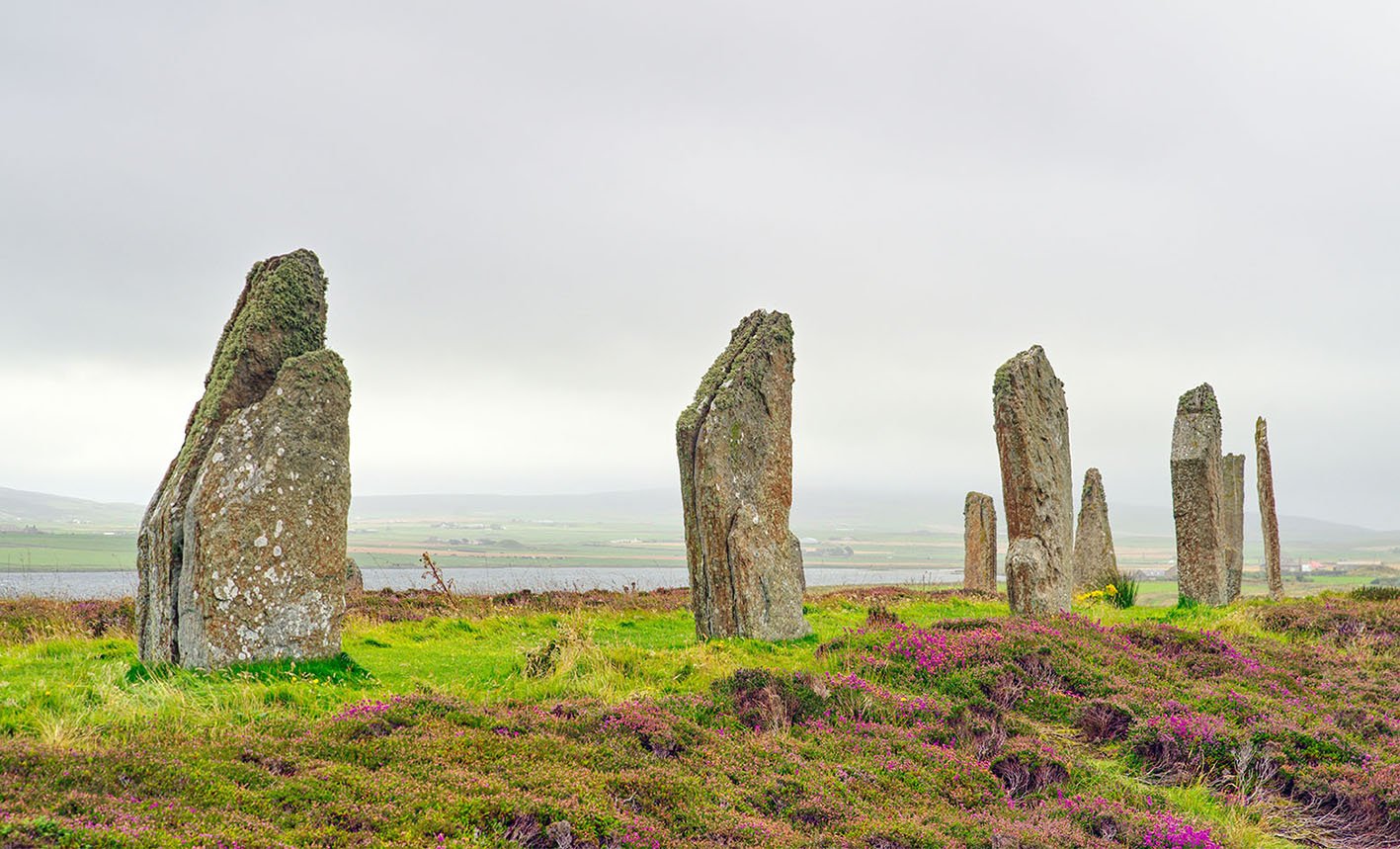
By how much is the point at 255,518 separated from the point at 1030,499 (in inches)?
517

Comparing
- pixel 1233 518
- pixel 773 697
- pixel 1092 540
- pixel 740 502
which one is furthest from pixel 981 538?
pixel 773 697

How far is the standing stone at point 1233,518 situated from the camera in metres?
24.1

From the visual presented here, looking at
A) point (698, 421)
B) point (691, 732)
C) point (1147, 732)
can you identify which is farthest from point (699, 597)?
point (1147, 732)

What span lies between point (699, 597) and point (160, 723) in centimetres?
840

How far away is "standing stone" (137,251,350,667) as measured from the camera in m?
9.93

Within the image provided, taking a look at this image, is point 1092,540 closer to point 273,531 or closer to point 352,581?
point 352,581

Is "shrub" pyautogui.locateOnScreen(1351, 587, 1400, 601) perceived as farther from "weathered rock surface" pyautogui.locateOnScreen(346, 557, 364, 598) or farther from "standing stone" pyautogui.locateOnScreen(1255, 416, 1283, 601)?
"weathered rock surface" pyautogui.locateOnScreen(346, 557, 364, 598)

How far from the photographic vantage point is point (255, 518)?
1008 centimetres

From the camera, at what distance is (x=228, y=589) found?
990cm

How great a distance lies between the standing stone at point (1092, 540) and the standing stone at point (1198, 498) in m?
4.98

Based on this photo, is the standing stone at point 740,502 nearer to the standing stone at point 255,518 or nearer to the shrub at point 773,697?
the shrub at point 773,697

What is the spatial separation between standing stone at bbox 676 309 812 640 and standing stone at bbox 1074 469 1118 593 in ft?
54.7

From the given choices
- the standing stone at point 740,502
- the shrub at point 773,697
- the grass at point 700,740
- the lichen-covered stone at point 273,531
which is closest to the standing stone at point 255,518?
the lichen-covered stone at point 273,531

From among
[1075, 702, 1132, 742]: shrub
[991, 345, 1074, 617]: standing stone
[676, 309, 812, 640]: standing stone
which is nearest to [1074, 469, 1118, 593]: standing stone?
[991, 345, 1074, 617]: standing stone
